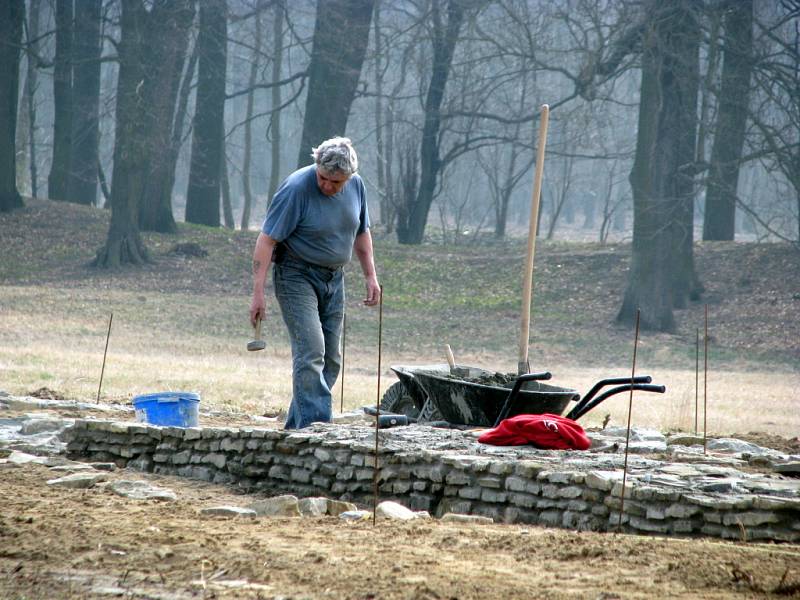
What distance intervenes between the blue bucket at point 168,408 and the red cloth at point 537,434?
2.39 m

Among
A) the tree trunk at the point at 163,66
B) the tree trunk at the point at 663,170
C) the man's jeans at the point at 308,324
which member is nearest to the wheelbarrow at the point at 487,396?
the man's jeans at the point at 308,324

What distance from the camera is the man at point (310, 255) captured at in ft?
23.8

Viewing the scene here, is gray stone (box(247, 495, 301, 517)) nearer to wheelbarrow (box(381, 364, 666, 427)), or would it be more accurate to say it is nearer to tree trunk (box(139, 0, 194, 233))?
wheelbarrow (box(381, 364, 666, 427))

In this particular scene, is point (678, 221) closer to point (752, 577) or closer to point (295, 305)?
point (295, 305)

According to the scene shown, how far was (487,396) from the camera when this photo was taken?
7531 millimetres

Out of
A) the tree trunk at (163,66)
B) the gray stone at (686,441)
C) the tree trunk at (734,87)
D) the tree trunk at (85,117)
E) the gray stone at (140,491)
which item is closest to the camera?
the gray stone at (140,491)

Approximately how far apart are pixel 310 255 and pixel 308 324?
1.47 feet

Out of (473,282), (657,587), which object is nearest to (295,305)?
(657,587)

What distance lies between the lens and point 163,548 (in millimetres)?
4410

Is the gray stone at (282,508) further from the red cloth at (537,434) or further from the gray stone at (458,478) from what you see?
the red cloth at (537,434)

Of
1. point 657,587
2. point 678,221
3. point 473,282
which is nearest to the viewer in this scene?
point 657,587

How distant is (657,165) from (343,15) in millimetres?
8985

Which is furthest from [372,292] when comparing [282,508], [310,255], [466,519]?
[466,519]

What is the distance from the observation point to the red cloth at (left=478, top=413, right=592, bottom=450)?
6715 mm
